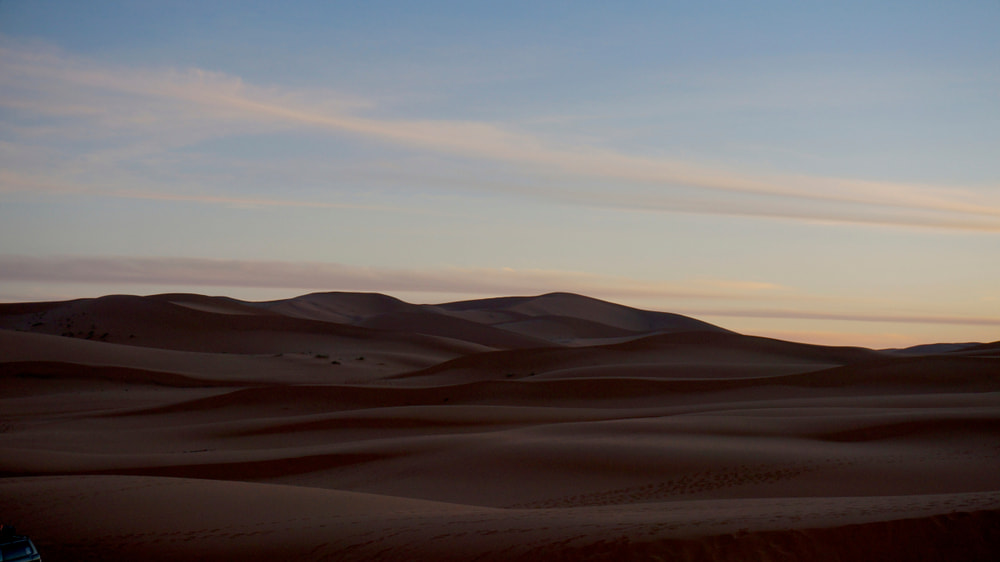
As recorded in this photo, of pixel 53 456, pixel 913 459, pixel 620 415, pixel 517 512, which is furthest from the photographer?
pixel 620 415

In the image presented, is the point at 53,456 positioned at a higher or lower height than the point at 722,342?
lower

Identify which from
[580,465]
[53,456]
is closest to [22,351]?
[53,456]

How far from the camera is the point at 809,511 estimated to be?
24.4 feet

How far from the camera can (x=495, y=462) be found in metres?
12.9

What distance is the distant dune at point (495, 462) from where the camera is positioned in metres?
6.88

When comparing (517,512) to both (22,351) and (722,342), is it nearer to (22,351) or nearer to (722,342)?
(22,351)

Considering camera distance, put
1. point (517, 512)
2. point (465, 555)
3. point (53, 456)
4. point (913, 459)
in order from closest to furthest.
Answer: point (465, 555) < point (517, 512) < point (913, 459) < point (53, 456)

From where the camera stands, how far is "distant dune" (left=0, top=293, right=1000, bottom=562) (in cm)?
688

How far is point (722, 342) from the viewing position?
44.5 meters

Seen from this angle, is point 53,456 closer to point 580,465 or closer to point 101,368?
point 580,465

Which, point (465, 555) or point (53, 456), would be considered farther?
point (53, 456)

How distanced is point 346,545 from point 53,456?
8572 millimetres

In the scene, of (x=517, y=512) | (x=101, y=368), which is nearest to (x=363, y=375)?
(x=101, y=368)

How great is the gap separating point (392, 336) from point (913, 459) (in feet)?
133
